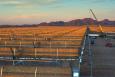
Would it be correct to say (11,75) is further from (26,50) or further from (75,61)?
(26,50)

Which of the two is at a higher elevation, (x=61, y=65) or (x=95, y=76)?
(x=61, y=65)

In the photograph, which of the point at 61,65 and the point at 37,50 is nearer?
the point at 61,65

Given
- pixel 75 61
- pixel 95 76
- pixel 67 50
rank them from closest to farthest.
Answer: pixel 75 61 → pixel 67 50 → pixel 95 76

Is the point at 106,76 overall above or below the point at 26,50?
below

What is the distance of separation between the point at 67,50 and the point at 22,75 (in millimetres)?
5111

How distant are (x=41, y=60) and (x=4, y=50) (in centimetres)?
438

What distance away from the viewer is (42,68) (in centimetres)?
1356

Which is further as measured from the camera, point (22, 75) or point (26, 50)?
point (26, 50)

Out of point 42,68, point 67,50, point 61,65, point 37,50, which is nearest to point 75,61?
point 61,65

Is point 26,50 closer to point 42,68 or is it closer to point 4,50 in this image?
point 4,50

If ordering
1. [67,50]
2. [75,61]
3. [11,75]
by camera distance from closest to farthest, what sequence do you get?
1. [11,75]
2. [75,61]
3. [67,50]

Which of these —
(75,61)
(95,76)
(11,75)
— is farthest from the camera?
(95,76)

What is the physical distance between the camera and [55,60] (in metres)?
14.9

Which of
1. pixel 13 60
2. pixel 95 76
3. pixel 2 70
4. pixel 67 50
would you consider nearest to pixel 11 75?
pixel 2 70
